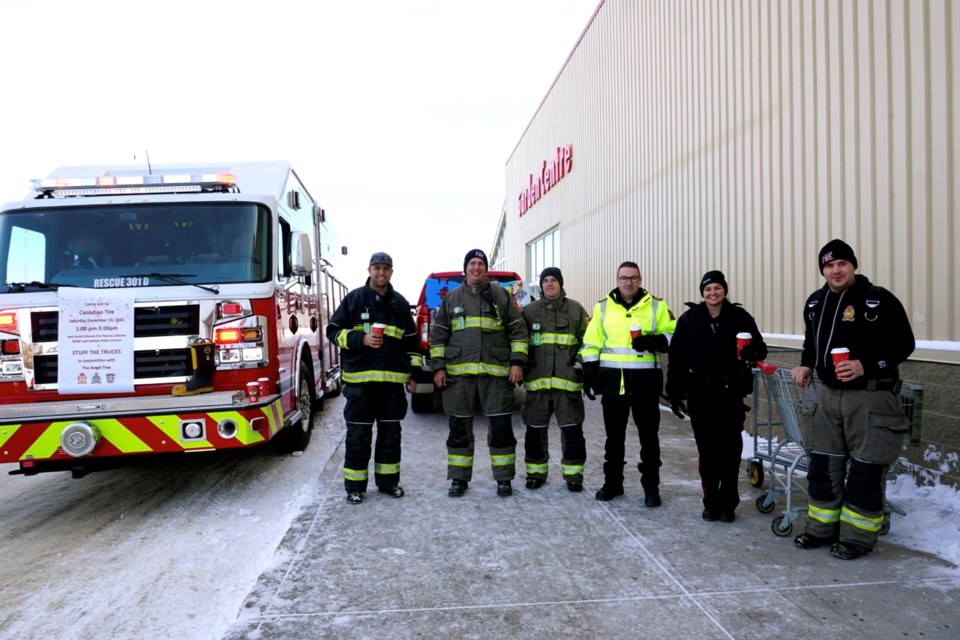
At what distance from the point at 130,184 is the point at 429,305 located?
13.8ft

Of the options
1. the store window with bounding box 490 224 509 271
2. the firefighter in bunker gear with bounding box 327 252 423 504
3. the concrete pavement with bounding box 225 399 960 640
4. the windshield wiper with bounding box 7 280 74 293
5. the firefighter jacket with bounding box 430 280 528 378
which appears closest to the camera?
the concrete pavement with bounding box 225 399 960 640

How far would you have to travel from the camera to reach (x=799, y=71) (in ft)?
22.1

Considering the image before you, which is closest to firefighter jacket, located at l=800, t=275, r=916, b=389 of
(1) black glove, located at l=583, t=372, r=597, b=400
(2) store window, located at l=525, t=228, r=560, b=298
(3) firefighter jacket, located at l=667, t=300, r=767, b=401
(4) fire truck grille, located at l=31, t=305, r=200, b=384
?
(3) firefighter jacket, located at l=667, t=300, r=767, b=401

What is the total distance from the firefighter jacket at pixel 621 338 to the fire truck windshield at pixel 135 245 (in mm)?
2893

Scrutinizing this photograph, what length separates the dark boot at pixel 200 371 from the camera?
4.98 meters

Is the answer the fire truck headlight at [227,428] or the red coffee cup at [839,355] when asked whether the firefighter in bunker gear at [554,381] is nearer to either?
the red coffee cup at [839,355]


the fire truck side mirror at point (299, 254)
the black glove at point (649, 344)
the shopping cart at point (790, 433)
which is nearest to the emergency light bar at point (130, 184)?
the fire truck side mirror at point (299, 254)

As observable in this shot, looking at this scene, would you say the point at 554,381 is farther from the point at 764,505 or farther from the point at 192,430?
the point at 192,430

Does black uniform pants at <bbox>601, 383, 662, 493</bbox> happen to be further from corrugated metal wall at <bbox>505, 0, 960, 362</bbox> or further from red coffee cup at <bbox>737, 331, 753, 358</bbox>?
corrugated metal wall at <bbox>505, 0, 960, 362</bbox>

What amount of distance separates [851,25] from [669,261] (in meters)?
5.01

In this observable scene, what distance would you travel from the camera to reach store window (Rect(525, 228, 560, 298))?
1964 cm

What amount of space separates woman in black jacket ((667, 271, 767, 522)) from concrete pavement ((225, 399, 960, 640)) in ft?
0.86

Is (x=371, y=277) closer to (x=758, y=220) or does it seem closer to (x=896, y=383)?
(x=896, y=383)

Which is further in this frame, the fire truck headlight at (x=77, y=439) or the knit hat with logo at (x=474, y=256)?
the knit hat with logo at (x=474, y=256)
